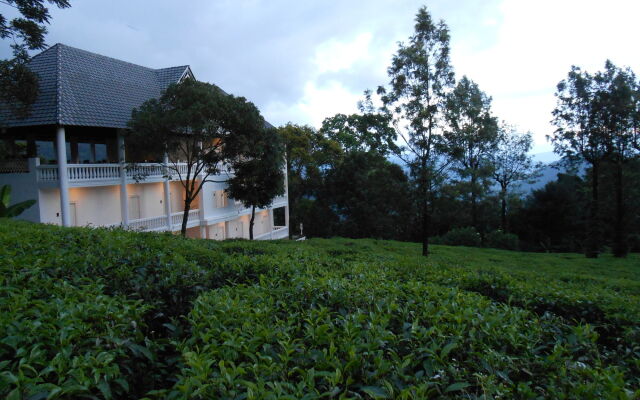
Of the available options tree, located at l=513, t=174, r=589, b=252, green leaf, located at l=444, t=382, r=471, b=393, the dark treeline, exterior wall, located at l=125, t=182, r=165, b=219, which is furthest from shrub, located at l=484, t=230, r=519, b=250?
green leaf, located at l=444, t=382, r=471, b=393

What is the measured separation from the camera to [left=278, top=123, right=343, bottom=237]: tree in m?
39.5

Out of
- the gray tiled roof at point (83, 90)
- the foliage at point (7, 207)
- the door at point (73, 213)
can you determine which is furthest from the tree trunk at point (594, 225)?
the foliage at point (7, 207)

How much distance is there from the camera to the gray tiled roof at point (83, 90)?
59.2ft

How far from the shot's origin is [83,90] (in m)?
20.0

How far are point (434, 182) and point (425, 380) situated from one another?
17220 mm

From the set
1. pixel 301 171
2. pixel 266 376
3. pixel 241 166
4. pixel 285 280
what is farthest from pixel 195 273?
pixel 301 171

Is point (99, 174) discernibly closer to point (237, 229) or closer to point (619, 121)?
point (237, 229)

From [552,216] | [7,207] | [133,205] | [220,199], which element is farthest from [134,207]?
[552,216]

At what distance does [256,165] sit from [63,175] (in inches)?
342

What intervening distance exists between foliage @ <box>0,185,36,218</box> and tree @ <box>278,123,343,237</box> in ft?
79.2

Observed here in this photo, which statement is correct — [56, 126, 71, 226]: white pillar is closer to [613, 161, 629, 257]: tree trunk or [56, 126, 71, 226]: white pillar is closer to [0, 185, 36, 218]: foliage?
[0, 185, 36, 218]: foliage

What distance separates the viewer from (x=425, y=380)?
240cm

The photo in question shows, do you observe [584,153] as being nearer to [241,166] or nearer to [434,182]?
[434,182]

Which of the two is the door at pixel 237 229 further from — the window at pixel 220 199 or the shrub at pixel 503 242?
the shrub at pixel 503 242
